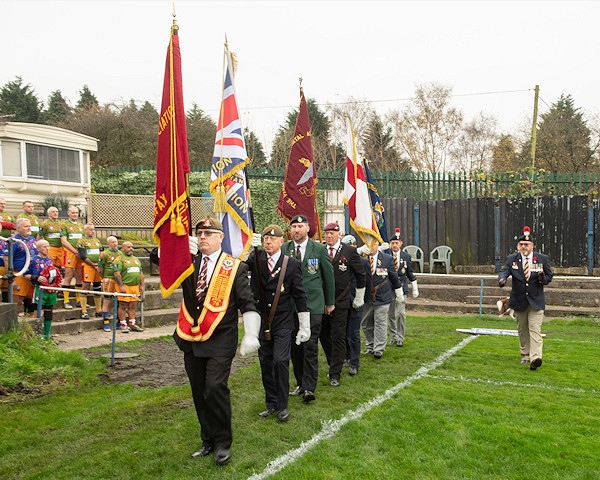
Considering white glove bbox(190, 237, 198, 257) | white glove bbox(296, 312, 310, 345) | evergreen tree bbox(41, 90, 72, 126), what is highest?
evergreen tree bbox(41, 90, 72, 126)

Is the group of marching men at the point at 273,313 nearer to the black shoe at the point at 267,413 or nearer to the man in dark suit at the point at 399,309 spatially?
the black shoe at the point at 267,413

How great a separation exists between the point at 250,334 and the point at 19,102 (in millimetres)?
48693

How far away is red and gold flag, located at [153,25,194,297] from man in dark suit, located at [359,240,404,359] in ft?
16.2

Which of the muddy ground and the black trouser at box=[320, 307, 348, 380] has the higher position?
the black trouser at box=[320, 307, 348, 380]

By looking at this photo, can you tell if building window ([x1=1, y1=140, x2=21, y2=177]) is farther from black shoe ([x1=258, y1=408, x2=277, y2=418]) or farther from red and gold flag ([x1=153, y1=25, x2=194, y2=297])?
red and gold flag ([x1=153, y1=25, x2=194, y2=297])

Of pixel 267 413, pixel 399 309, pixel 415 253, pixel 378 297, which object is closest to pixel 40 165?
pixel 415 253

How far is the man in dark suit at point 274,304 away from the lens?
20.9 ft

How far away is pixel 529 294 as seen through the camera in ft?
29.1

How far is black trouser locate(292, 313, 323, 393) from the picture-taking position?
272 inches

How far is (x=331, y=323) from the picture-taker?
793 centimetres

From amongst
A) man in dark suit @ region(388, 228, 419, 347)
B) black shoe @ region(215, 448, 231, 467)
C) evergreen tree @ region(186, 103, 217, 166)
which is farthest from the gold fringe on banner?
evergreen tree @ region(186, 103, 217, 166)

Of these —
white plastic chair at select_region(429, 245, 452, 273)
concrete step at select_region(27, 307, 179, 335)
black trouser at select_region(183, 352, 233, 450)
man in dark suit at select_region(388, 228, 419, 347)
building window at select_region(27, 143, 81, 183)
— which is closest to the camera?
black trouser at select_region(183, 352, 233, 450)

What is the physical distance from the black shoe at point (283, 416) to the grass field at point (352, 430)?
0.25 ft

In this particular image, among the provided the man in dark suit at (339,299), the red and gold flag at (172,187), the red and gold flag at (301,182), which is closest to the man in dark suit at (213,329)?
the red and gold flag at (172,187)
